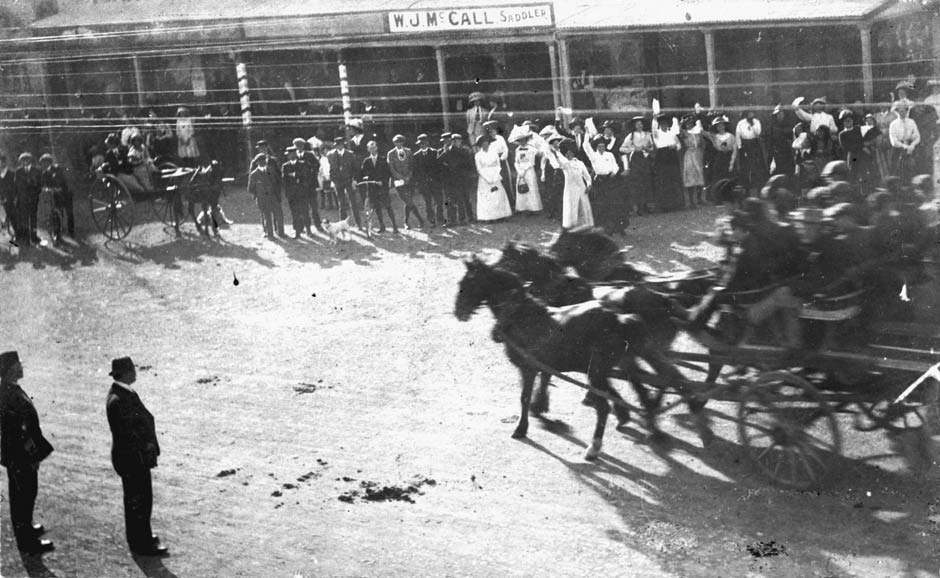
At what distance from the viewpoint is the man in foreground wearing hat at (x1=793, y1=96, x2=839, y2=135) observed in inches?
608

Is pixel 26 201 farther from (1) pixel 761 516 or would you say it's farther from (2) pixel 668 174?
(1) pixel 761 516

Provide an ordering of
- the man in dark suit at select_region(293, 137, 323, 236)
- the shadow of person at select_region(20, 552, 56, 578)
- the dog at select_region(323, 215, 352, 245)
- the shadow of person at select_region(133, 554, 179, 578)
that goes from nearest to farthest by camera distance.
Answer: the shadow of person at select_region(133, 554, 179, 578) < the shadow of person at select_region(20, 552, 56, 578) < the dog at select_region(323, 215, 352, 245) < the man in dark suit at select_region(293, 137, 323, 236)

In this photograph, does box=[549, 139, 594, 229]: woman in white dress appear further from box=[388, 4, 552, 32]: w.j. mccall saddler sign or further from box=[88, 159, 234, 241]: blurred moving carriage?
box=[88, 159, 234, 241]: blurred moving carriage

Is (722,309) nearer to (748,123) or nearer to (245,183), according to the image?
(748,123)

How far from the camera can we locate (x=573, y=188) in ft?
47.2

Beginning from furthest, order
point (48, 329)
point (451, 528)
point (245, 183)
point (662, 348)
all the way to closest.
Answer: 1. point (245, 183)
2. point (48, 329)
3. point (662, 348)
4. point (451, 528)

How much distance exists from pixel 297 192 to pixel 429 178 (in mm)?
2102

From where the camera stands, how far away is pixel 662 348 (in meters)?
7.88

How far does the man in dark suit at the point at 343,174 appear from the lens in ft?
53.5

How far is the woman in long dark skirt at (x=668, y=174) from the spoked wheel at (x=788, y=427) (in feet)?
27.7

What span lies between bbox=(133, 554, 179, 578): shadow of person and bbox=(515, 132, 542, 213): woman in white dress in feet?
30.4

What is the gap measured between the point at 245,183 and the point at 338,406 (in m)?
11.0

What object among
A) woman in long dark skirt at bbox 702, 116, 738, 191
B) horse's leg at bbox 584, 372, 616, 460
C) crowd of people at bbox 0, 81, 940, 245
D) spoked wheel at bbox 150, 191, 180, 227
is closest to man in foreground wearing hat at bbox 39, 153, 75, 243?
crowd of people at bbox 0, 81, 940, 245

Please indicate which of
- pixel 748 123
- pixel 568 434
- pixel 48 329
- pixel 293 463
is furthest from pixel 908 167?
pixel 48 329
